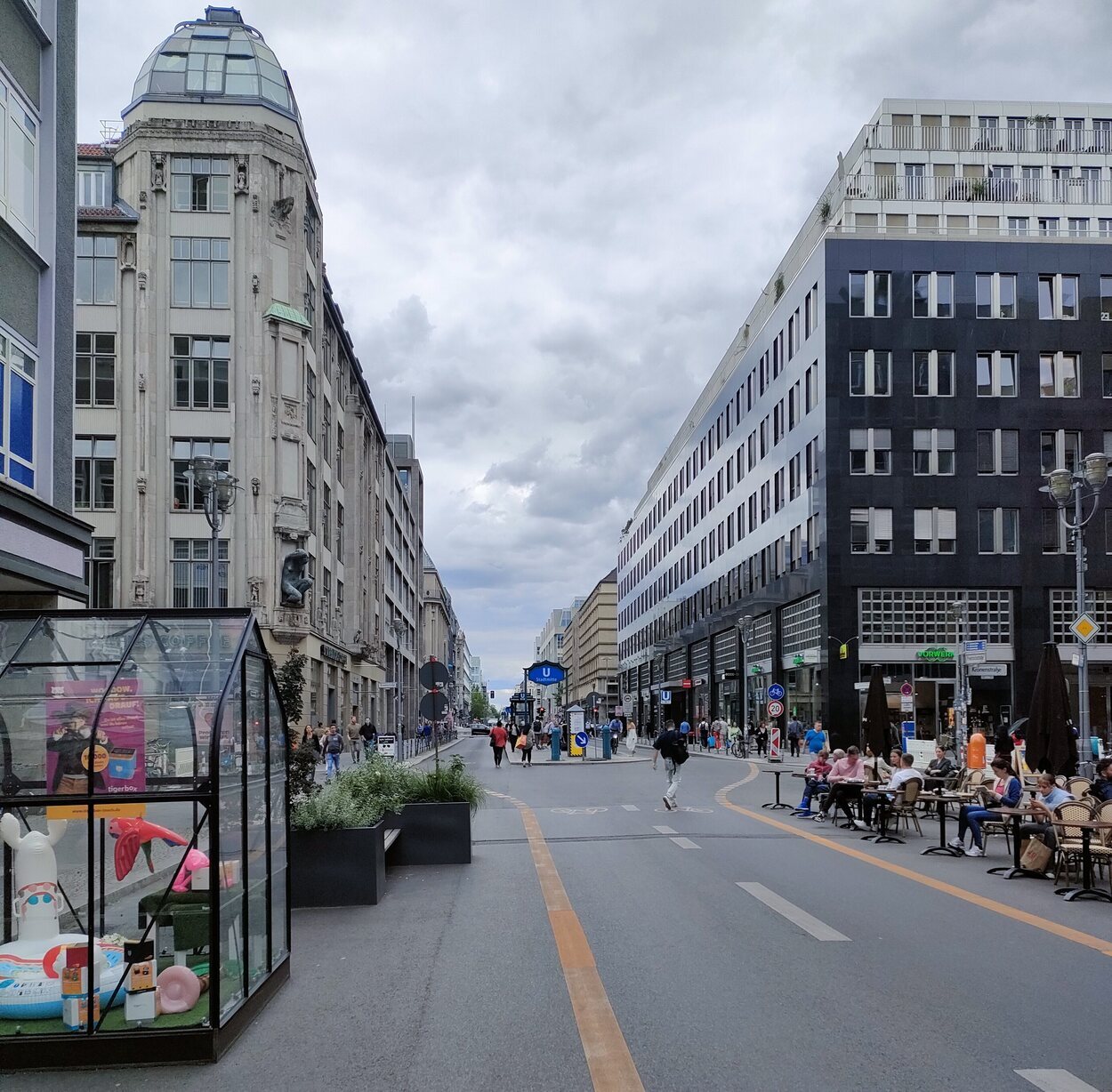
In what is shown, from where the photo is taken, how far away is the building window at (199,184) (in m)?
43.1

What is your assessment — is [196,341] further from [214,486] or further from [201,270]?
[214,486]

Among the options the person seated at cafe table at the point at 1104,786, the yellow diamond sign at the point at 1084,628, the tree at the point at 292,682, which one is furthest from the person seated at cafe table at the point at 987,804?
the tree at the point at 292,682

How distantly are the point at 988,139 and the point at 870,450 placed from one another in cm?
2693

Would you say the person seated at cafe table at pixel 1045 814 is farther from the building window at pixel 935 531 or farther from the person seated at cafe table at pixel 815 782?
the building window at pixel 935 531

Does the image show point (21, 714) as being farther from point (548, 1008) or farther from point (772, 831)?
point (772, 831)

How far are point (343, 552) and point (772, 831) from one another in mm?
40839

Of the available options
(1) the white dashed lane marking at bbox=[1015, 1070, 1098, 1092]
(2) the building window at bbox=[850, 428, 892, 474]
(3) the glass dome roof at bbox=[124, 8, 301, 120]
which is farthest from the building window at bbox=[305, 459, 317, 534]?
(1) the white dashed lane marking at bbox=[1015, 1070, 1098, 1092]

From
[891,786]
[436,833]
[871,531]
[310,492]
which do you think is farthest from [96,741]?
[871,531]

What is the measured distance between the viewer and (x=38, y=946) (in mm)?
7258

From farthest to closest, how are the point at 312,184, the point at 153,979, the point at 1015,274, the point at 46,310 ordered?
the point at 1015,274, the point at 312,184, the point at 46,310, the point at 153,979

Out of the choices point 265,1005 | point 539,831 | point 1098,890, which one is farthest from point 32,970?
point 539,831

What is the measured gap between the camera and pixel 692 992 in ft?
26.8

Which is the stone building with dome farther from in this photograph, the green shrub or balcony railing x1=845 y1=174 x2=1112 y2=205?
balcony railing x1=845 y1=174 x2=1112 y2=205

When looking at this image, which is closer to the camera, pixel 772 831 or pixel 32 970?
pixel 32 970
